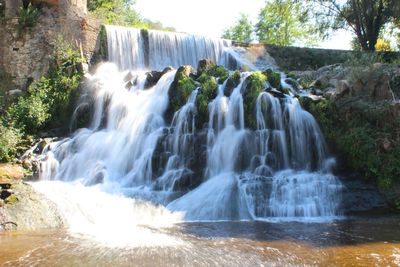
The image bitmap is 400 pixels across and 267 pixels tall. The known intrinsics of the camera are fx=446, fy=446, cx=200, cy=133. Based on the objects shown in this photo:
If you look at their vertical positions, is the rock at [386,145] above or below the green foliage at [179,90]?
below

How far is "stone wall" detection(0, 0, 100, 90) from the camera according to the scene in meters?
17.2

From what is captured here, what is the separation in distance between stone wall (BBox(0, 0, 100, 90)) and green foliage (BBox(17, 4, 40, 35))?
14 centimetres

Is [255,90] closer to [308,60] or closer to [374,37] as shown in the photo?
[308,60]

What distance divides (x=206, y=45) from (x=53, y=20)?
670cm

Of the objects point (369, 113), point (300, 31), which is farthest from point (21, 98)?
point (300, 31)

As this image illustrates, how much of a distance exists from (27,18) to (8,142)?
629 centimetres

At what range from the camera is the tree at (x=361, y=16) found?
987 inches

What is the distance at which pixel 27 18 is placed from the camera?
17250mm

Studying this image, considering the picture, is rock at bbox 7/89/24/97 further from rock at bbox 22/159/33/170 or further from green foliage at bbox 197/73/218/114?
green foliage at bbox 197/73/218/114

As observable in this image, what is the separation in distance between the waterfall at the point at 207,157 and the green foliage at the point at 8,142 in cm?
104

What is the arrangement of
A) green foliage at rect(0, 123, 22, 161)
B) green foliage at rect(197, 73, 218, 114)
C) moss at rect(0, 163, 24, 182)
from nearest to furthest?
moss at rect(0, 163, 24, 182) < green foliage at rect(197, 73, 218, 114) < green foliage at rect(0, 123, 22, 161)

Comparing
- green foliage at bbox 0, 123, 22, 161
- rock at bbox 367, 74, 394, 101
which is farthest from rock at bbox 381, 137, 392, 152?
green foliage at bbox 0, 123, 22, 161

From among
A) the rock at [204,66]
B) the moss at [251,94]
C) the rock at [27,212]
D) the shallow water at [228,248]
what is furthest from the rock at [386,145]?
the rock at [27,212]

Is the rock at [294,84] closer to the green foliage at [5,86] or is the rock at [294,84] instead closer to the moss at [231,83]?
the moss at [231,83]
